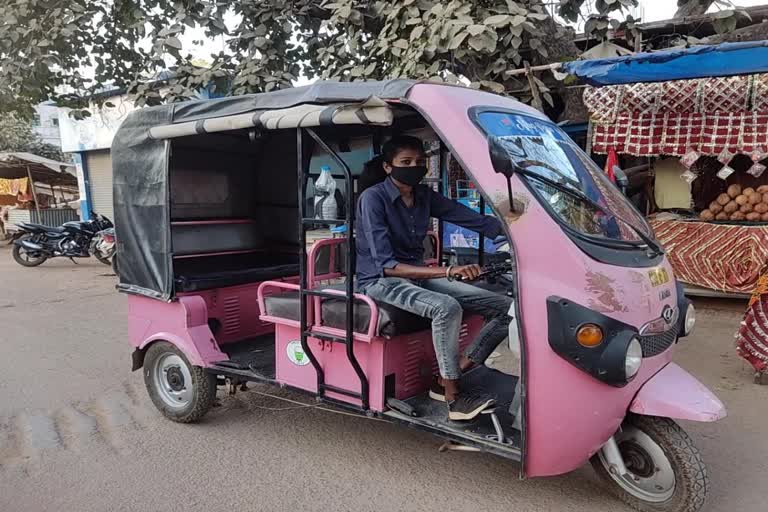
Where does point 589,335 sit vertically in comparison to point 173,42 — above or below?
below


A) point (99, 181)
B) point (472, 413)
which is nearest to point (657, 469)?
point (472, 413)

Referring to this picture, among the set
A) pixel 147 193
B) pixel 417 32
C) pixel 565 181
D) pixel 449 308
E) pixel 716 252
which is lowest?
pixel 716 252

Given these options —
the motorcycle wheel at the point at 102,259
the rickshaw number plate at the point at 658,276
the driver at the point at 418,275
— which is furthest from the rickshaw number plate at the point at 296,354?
the motorcycle wheel at the point at 102,259

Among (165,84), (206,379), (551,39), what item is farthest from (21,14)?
(551,39)

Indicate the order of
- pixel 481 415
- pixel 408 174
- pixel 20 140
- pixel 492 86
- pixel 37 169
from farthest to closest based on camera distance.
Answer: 1. pixel 20 140
2. pixel 37 169
3. pixel 492 86
4. pixel 408 174
5. pixel 481 415

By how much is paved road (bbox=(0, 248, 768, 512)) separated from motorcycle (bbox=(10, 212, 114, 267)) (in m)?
8.06

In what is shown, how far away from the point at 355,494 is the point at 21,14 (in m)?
7.16

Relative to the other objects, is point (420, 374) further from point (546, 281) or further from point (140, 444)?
point (140, 444)

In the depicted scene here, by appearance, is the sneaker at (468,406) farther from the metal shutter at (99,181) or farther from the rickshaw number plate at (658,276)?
the metal shutter at (99,181)

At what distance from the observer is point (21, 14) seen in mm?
7051

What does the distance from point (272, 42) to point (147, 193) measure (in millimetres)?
4016

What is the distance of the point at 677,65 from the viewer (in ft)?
20.4

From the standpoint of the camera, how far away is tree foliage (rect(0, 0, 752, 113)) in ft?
19.2

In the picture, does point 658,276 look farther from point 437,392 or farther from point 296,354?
point 296,354
